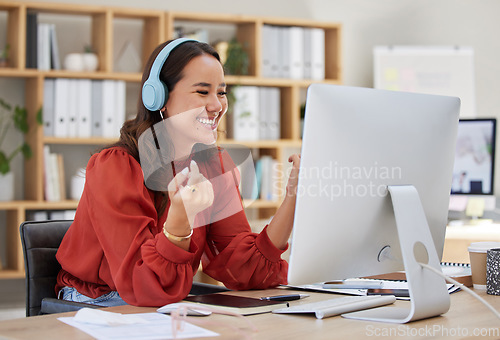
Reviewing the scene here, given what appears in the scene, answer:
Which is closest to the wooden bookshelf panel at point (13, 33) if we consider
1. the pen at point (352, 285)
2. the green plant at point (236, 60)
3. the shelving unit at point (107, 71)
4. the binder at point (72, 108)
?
the shelving unit at point (107, 71)

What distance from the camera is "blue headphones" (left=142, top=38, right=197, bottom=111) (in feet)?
5.21

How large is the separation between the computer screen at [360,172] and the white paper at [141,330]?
196 mm

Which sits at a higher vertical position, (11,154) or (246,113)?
(246,113)

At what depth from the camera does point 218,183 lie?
181cm

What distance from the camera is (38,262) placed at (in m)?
1.69

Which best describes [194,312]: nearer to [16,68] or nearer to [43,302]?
[43,302]

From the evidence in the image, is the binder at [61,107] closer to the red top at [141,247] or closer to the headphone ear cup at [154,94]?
the red top at [141,247]

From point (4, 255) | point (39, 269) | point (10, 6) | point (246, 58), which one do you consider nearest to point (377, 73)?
point (246, 58)

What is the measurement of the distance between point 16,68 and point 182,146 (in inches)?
84.1

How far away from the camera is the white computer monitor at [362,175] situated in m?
1.12

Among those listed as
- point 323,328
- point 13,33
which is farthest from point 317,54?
point 323,328

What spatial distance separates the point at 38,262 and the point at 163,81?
584mm

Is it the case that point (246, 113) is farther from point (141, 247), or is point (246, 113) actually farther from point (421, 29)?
point (141, 247)

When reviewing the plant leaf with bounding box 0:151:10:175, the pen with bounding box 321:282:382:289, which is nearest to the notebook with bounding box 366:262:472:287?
the pen with bounding box 321:282:382:289
